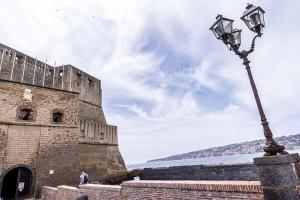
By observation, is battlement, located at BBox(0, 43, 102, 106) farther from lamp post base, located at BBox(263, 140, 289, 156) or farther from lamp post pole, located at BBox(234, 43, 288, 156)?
lamp post base, located at BBox(263, 140, 289, 156)

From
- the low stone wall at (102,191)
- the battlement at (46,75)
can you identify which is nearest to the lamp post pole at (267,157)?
the low stone wall at (102,191)

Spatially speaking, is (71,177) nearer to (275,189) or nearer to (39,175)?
(39,175)

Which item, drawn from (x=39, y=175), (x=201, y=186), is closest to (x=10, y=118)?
(x=39, y=175)

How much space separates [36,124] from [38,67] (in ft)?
51.8

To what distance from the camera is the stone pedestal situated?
4180 mm

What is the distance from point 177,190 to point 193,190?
551 millimetres

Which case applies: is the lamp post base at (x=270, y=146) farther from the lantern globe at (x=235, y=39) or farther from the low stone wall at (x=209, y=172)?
the low stone wall at (x=209, y=172)

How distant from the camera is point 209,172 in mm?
14727

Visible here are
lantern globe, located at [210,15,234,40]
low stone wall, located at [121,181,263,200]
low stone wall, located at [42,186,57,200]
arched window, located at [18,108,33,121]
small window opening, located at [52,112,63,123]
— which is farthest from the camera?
small window opening, located at [52,112,63,123]

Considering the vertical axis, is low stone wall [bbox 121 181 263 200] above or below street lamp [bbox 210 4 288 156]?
below

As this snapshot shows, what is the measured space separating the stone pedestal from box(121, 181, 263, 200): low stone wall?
10.0 inches

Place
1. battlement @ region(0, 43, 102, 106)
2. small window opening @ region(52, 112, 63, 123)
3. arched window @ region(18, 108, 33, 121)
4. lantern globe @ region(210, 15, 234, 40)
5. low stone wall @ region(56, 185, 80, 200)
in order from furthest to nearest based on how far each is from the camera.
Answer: battlement @ region(0, 43, 102, 106)
small window opening @ region(52, 112, 63, 123)
arched window @ region(18, 108, 33, 121)
low stone wall @ region(56, 185, 80, 200)
lantern globe @ region(210, 15, 234, 40)

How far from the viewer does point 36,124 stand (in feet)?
48.4

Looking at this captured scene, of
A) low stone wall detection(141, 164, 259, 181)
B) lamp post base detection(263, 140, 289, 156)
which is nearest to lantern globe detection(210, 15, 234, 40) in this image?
lamp post base detection(263, 140, 289, 156)
